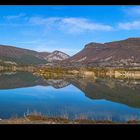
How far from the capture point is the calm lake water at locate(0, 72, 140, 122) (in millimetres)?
4781

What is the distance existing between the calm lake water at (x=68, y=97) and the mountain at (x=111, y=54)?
0.77 feet

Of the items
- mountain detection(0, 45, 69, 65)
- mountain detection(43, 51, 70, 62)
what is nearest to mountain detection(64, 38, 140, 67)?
mountain detection(43, 51, 70, 62)

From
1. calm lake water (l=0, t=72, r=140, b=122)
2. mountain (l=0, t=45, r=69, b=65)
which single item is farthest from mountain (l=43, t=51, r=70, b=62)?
calm lake water (l=0, t=72, r=140, b=122)

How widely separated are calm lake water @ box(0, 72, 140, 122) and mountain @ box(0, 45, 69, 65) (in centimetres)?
17

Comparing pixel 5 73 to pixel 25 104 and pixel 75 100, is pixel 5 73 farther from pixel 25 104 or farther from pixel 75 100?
pixel 75 100

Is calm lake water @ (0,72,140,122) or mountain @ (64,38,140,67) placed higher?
mountain @ (64,38,140,67)

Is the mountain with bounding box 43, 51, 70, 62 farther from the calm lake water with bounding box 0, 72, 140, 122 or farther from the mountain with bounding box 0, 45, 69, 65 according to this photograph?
the calm lake water with bounding box 0, 72, 140, 122

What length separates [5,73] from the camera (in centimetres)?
486

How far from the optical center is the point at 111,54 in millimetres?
5641

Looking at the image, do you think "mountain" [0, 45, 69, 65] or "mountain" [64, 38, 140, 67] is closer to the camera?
"mountain" [0, 45, 69, 65]

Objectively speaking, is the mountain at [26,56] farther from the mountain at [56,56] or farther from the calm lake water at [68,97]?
the calm lake water at [68,97]

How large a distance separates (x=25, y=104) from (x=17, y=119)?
0.74m
